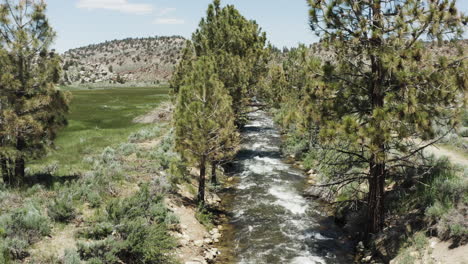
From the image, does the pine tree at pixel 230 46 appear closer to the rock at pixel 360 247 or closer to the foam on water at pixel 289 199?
the foam on water at pixel 289 199

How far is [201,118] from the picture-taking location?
1495cm

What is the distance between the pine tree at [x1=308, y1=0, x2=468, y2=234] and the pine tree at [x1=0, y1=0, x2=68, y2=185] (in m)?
10.7

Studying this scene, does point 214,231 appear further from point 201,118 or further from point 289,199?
point 289,199

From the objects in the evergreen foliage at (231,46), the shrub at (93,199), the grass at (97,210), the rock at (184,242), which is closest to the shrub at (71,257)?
the grass at (97,210)

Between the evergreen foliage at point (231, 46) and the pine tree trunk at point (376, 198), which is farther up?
the evergreen foliage at point (231, 46)

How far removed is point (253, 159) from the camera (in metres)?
26.8

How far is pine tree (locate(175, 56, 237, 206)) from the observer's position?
14.9m

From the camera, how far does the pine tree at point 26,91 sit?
1292cm

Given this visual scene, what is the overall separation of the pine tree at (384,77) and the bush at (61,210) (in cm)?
875

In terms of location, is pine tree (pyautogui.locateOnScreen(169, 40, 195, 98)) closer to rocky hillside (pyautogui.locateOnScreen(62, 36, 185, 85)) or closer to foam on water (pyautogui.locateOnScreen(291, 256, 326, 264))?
foam on water (pyautogui.locateOnScreen(291, 256, 326, 264))

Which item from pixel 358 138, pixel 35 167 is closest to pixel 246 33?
pixel 35 167

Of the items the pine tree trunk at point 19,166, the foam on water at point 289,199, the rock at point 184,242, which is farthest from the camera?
the foam on water at point 289,199

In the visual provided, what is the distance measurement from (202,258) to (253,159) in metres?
15.3

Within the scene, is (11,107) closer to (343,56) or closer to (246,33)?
(343,56)
